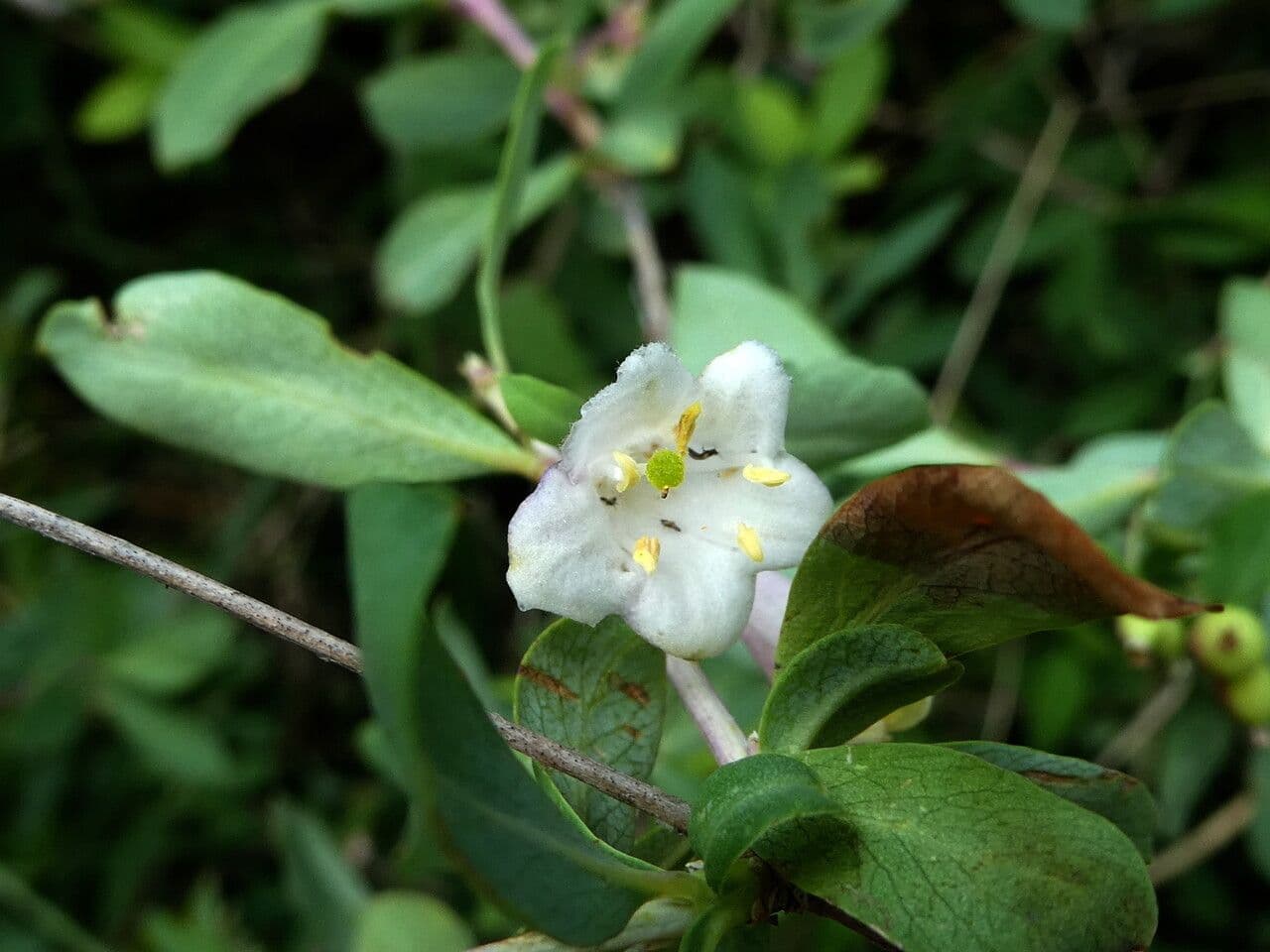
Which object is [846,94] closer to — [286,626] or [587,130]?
[587,130]

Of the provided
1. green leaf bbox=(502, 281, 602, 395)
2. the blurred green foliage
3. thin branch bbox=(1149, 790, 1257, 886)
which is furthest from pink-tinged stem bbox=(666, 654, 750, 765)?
thin branch bbox=(1149, 790, 1257, 886)

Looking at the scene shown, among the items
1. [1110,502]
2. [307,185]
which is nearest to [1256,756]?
[1110,502]

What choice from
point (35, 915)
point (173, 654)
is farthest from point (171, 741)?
point (35, 915)

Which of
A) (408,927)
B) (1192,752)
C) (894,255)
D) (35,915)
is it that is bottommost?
Result: (35,915)

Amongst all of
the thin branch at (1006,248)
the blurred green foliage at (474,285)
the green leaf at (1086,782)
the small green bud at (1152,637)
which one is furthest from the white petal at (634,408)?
the thin branch at (1006,248)

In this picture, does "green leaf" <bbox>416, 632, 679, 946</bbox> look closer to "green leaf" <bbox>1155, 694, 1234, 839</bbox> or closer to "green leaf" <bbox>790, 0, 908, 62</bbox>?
"green leaf" <bbox>1155, 694, 1234, 839</bbox>

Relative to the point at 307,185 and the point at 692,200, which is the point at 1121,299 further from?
the point at 307,185
